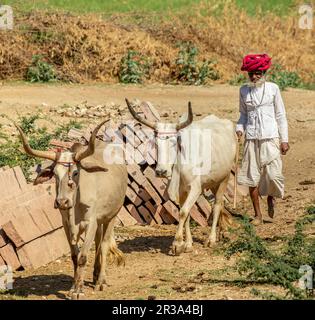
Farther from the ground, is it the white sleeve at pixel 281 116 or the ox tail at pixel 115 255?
the white sleeve at pixel 281 116

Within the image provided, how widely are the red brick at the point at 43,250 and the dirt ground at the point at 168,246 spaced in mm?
94

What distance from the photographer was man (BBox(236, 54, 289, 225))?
1120 centimetres

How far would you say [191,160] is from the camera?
417 inches

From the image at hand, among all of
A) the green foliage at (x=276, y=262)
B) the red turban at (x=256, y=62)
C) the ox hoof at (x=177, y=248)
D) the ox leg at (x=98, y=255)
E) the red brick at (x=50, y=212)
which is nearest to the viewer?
the green foliage at (x=276, y=262)

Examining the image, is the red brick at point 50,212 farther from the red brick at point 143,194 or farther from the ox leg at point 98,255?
the red brick at point 143,194

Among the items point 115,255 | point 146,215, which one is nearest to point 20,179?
point 115,255

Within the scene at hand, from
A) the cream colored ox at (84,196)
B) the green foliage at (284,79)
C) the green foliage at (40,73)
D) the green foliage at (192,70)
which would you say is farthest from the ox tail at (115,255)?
the green foliage at (192,70)

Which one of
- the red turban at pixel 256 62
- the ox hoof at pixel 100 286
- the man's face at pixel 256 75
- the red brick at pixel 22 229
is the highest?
the red turban at pixel 256 62

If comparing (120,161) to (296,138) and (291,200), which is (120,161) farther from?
(296,138)

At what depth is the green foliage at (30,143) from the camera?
13117 mm

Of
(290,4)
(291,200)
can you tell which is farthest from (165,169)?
(290,4)

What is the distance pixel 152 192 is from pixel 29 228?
2.38m

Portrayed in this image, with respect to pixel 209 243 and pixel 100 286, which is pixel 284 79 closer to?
pixel 209 243

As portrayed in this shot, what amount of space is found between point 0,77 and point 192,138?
1105cm
